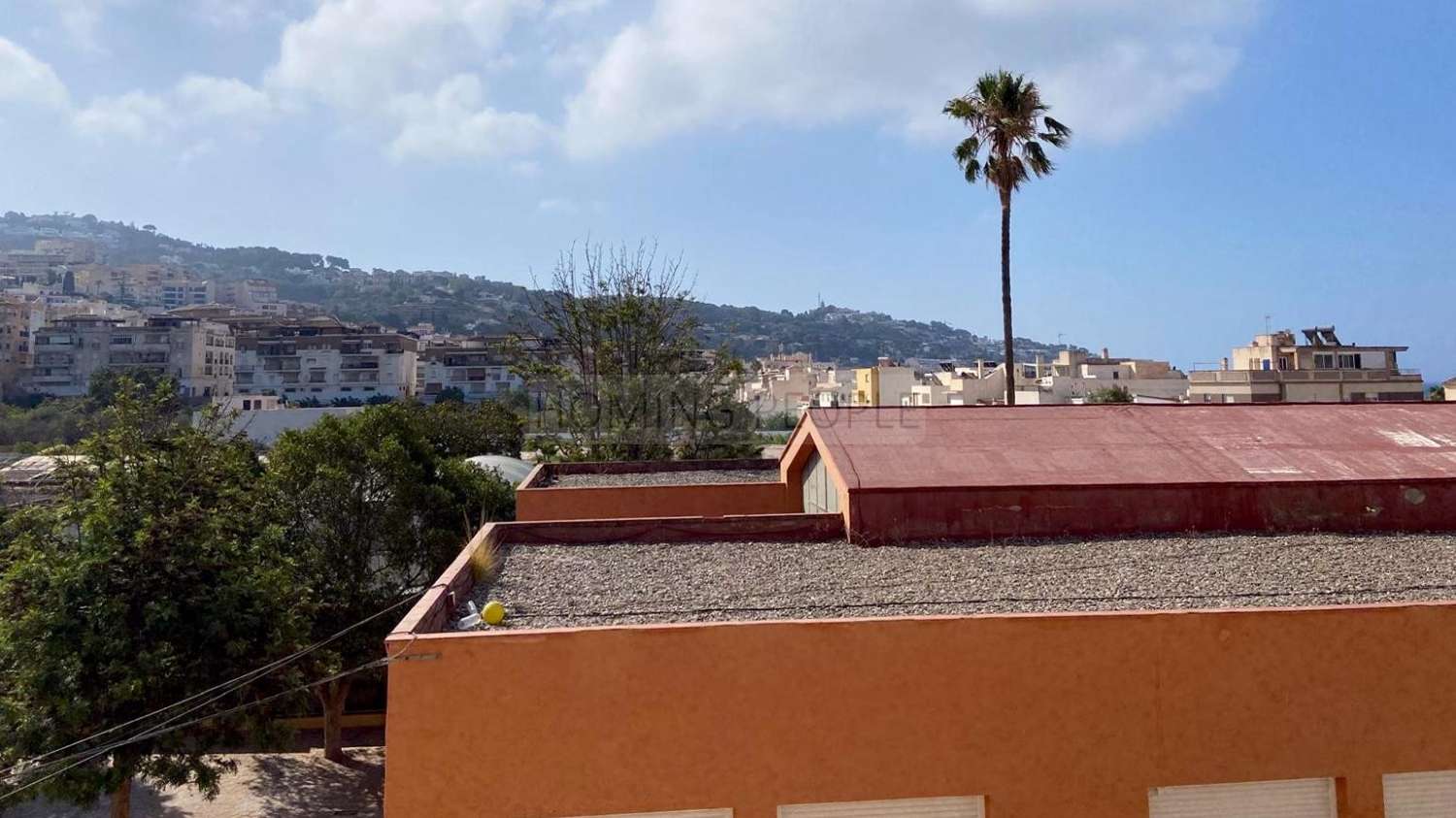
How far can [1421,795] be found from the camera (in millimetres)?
6305

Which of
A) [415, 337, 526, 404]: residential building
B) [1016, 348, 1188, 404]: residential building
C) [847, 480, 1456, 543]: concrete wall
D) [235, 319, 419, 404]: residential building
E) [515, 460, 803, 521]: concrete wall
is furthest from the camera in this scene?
[415, 337, 526, 404]: residential building

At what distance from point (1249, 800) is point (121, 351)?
10699cm

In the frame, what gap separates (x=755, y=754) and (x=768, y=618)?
116cm

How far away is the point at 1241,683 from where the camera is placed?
6.16 metres

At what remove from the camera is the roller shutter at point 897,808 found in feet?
19.7

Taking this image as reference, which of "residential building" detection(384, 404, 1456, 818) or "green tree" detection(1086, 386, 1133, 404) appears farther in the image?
"green tree" detection(1086, 386, 1133, 404)

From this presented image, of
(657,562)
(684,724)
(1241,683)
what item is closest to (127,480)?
(657,562)

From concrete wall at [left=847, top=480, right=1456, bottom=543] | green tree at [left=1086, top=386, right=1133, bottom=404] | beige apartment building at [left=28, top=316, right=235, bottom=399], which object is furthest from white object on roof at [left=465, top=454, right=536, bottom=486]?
beige apartment building at [left=28, top=316, right=235, bottom=399]

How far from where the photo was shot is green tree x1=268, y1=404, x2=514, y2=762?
14.1 meters

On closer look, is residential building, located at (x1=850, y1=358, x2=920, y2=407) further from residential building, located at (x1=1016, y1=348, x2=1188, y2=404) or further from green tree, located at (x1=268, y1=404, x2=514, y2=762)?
green tree, located at (x1=268, y1=404, x2=514, y2=762)

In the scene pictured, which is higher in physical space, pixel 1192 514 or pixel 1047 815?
pixel 1192 514

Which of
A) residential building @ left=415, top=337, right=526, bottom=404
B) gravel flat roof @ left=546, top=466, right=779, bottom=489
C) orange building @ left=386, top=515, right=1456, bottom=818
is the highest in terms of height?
residential building @ left=415, top=337, right=526, bottom=404

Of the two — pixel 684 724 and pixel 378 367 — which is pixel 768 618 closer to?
pixel 684 724

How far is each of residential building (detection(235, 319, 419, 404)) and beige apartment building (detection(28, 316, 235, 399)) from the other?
30.7ft
